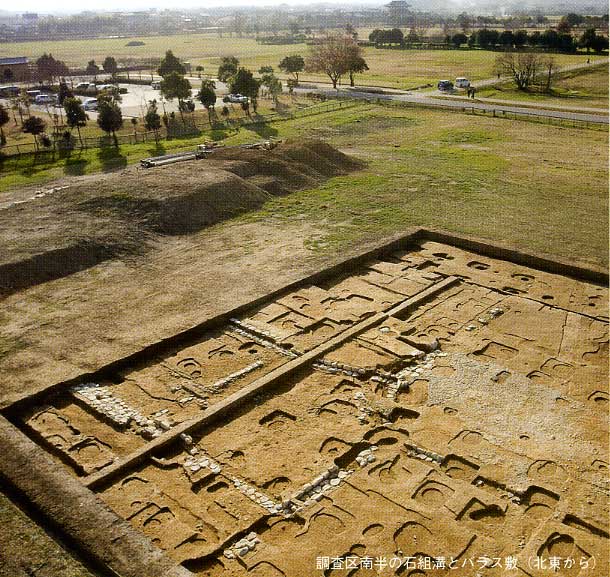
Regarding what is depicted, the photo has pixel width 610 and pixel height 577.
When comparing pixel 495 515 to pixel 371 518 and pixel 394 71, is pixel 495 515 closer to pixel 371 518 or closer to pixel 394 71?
pixel 371 518

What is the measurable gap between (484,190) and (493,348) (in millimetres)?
12519

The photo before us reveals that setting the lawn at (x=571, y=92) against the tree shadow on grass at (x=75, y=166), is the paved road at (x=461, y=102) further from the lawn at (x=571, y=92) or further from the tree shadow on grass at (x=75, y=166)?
the tree shadow on grass at (x=75, y=166)

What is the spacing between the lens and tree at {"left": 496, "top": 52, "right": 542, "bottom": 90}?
49.4 metres

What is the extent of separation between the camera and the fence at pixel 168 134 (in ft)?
106

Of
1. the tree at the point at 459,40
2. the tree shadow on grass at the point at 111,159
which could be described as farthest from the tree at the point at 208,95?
the tree at the point at 459,40

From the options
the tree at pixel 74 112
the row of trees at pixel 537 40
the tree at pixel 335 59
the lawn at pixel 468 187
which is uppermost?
the row of trees at pixel 537 40

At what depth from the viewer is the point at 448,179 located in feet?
86.7

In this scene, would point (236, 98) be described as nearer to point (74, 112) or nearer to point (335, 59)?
point (335, 59)

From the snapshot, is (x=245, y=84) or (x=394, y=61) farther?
(x=394, y=61)

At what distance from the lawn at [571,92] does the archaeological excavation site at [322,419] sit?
1226 inches

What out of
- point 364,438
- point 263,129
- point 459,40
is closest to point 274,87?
point 263,129

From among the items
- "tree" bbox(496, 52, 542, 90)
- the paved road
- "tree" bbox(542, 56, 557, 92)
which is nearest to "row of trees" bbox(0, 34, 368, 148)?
the paved road

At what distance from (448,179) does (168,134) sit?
17.8m

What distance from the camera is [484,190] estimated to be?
25062 millimetres
